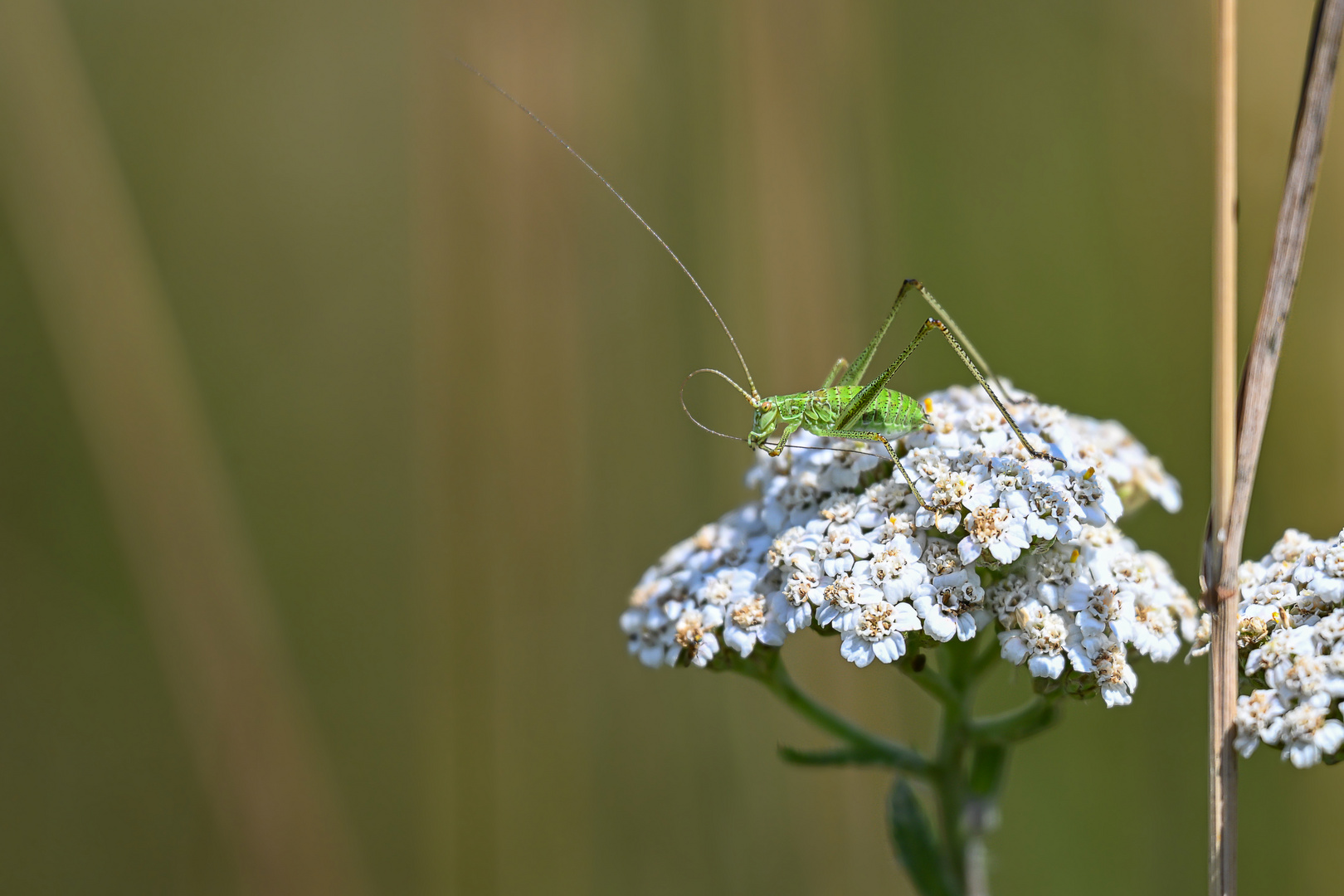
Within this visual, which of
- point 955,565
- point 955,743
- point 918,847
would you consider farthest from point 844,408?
point 918,847

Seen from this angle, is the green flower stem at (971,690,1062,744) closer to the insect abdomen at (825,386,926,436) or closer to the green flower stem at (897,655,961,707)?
the green flower stem at (897,655,961,707)

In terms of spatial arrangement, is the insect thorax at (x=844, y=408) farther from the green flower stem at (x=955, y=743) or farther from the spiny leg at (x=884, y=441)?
the green flower stem at (x=955, y=743)

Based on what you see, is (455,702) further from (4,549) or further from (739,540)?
(4,549)

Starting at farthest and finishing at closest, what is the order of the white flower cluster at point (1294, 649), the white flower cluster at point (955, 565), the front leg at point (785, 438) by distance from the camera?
the front leg at point (785, 438)
the white flower cluster at point (955, 565)
the white flower cluster at point (1294, 649)

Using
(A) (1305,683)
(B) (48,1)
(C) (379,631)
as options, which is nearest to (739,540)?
(A) (1305,683)

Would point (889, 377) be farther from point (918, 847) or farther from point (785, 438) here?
point (918, 847)

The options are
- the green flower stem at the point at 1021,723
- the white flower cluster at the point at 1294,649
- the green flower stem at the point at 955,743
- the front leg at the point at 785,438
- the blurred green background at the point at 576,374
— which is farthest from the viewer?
the blurred green background at the point at 576,374

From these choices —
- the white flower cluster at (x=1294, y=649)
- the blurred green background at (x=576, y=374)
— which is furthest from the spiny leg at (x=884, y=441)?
the blurred green background at (x=576, y=374)
